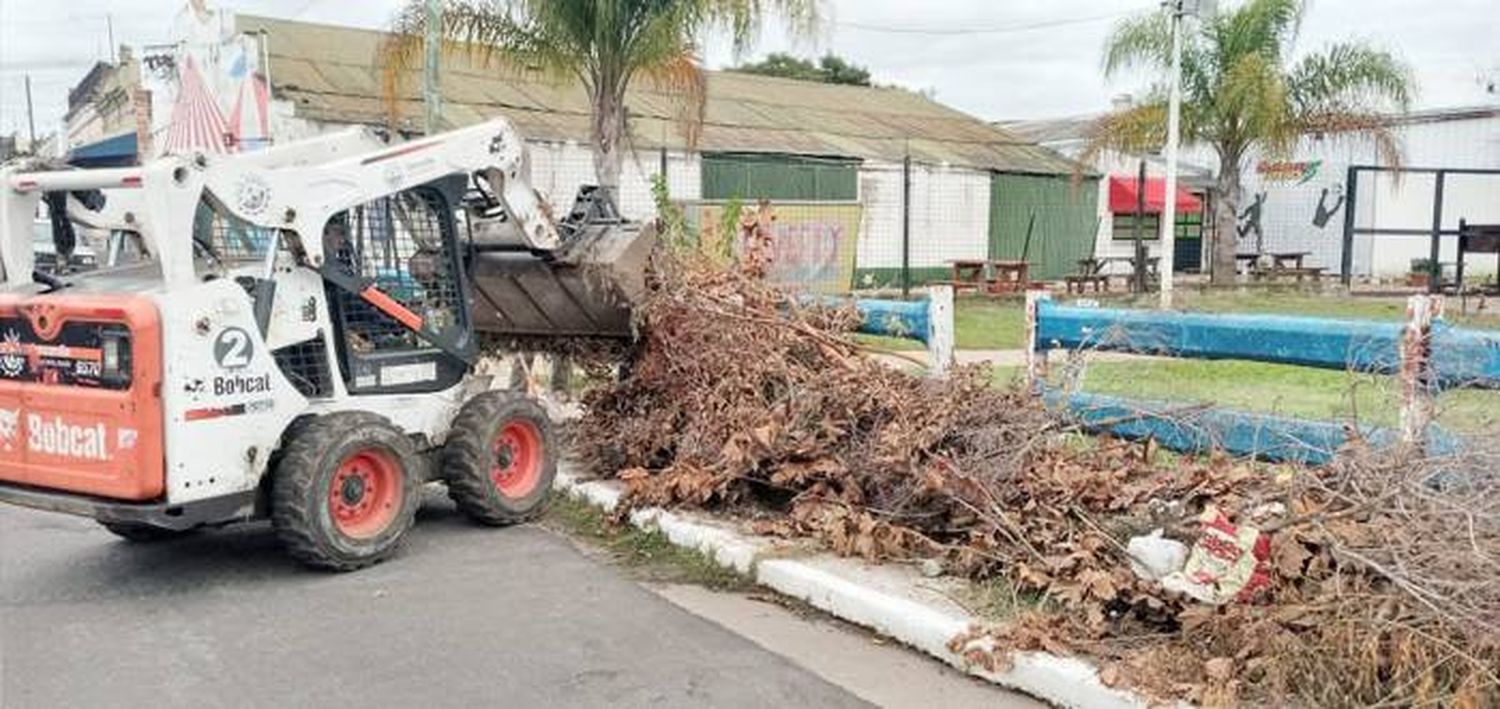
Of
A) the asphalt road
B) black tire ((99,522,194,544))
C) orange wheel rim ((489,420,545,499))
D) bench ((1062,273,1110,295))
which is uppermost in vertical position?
bench ((1062,273,1110,295))

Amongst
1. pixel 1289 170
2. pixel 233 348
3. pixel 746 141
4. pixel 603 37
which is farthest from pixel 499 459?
pixel 1289 170

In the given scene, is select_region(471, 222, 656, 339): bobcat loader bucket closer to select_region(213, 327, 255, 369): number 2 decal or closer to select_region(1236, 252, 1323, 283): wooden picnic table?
select_region(213, 327, 255, 369): number 2 decal

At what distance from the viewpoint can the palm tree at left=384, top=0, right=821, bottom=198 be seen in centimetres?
1359

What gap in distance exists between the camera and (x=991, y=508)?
5867 mm

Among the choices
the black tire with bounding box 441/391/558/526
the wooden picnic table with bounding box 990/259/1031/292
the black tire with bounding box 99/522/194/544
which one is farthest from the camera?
the wooden picnic table with bounding box 990/259/1031/292

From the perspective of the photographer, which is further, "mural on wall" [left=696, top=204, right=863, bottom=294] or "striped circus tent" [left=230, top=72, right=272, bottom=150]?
"mural on wall" [left=696, top=204, right=863, bottom=294]

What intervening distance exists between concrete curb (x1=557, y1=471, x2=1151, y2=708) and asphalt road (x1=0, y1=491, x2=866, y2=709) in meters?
0.48

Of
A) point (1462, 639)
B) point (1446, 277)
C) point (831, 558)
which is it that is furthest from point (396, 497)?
point (1446, 277)

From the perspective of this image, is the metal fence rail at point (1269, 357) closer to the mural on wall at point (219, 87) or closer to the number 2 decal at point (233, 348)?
the number 2 decal at point (233, 348)

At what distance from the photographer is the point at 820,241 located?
19703mm

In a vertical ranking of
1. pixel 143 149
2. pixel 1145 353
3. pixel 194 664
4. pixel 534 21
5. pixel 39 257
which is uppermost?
pixel 534 21

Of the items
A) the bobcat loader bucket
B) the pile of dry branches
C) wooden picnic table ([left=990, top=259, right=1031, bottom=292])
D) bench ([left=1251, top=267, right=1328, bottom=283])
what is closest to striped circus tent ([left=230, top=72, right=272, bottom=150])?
the bobcat loader bucket

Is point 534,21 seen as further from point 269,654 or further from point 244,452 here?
point 269,654

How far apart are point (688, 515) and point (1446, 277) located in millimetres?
27832
